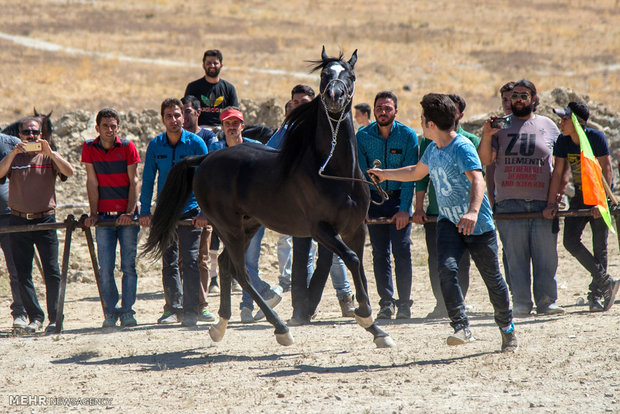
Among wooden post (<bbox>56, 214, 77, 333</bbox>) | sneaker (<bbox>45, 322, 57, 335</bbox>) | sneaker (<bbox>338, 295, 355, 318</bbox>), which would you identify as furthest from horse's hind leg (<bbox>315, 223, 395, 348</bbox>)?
sneaker (<bbox>45, 322, 57, 335</bbox>)

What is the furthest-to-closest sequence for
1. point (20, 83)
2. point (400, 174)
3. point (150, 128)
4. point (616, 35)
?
point (616, 35)
point (20, 83)
point (150, 128)
point (400, 174)

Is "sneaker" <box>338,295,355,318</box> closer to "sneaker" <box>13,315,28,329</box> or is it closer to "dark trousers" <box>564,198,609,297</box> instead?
"dark trousers" <box>564,198,609,297</box>

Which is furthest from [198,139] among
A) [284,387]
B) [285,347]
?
[284,387]

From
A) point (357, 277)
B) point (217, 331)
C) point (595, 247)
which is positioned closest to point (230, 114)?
point (217, 331)

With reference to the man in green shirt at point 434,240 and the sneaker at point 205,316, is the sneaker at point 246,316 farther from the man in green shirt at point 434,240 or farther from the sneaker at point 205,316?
the man in green shirt at point 434,240

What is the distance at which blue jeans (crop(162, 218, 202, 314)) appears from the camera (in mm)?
8219

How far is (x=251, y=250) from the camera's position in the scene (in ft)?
28.4

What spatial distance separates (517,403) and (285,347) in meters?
2.59

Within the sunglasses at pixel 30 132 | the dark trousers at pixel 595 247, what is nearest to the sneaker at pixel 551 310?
the dark trousers at pixel 595 247

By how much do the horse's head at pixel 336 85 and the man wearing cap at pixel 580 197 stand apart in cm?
244

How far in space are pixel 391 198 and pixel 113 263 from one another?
3012mm

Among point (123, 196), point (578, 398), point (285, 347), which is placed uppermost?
point (123, 196)

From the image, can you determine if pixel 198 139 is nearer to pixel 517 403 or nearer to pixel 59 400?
pixel 59 400

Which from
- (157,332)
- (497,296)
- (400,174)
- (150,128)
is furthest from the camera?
(150,128)
